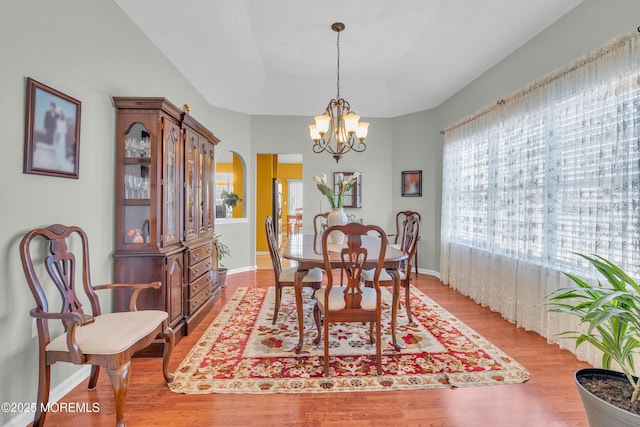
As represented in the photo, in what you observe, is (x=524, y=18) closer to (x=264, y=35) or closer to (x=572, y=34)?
(x=572, y=34)

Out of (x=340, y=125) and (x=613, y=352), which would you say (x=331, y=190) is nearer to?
(x=340, y=125)

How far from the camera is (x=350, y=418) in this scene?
5.67 ft

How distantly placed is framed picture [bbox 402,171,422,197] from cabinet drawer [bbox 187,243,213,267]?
3494mm

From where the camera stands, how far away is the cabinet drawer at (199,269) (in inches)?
118

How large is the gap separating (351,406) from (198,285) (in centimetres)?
203

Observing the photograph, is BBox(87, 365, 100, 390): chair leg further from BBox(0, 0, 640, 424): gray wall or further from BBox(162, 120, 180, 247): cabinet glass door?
BBox(162, 120, 180, 247): cabinet glass door

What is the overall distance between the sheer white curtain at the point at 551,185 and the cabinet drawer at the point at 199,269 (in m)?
2.98

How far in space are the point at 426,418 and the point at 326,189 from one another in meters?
1.80

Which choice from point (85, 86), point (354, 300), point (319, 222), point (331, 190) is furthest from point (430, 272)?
point (85, 86)

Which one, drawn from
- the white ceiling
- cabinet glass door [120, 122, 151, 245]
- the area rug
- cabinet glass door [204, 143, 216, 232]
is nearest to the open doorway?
the white ceiling

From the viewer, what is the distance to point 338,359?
236 centimetres

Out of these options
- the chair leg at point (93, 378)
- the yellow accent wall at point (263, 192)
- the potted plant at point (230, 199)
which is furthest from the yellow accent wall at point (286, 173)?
the chair leg at point (93, 378)

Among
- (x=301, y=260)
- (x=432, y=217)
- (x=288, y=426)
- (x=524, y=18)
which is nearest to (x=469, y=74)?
(x=524, y=18)

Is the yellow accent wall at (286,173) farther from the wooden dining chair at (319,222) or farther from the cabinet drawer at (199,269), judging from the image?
the cabinet drawer at (199,269)
